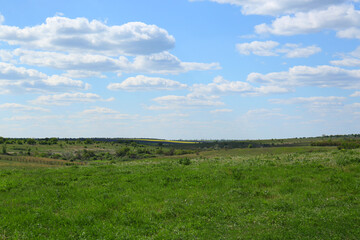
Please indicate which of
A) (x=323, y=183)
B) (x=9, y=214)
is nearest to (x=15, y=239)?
(x=9, y=214)

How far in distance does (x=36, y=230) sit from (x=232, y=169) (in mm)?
16647

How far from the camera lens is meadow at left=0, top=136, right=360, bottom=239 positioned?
48.1ft

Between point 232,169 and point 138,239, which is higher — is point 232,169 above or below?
above

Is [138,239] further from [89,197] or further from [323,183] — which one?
[323,183]

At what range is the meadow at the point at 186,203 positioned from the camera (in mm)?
14656

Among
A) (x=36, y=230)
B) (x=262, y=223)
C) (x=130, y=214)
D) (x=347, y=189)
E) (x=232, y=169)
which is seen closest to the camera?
(x=36, y=230)

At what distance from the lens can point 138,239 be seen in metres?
13.9

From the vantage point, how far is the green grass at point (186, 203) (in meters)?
14.7

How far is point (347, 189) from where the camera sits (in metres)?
21.3

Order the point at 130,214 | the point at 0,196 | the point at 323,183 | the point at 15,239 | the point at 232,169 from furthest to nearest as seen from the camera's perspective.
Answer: the point at 232,169
the point at 323,183
the point at 0,196
the point at 130,214
the point at 15,239

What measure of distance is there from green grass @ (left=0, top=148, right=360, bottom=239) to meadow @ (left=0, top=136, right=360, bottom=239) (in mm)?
51

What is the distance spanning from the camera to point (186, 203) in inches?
734

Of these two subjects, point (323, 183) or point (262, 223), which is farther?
point (323, 183)

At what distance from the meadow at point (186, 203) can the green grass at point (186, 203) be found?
0.05 m
